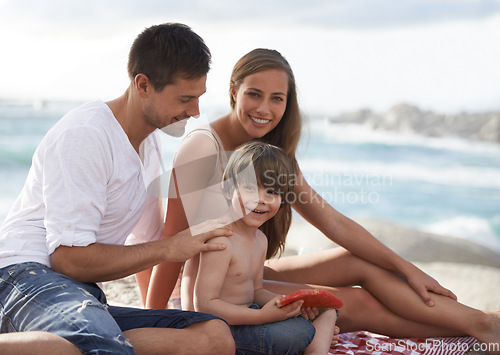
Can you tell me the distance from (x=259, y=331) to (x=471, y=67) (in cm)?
2168

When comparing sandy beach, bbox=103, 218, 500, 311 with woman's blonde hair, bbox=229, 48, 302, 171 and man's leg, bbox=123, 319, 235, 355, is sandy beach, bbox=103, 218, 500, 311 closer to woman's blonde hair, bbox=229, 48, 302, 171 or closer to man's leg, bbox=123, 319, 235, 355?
woman's blonde hair, bbox=229, 48, 302, 171

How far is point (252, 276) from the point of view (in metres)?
2.59

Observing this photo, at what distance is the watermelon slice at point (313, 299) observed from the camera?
2.33m

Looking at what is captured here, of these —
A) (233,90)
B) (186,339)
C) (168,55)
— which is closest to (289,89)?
(233,90)

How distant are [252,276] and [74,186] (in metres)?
0.91

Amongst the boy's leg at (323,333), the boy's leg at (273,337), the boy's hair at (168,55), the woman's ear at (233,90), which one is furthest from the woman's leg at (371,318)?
the boy's hair at (168,55)

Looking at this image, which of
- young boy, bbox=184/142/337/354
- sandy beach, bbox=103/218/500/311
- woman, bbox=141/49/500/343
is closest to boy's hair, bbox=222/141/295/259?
young boy, bbox=184/142/337/354

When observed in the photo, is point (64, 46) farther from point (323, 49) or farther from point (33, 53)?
point (323, 49)

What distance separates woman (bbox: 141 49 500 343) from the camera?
2717 millimetres

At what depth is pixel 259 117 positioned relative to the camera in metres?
2.92

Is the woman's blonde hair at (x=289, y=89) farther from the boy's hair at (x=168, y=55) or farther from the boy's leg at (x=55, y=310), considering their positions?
the boy's leg at (x=55, y=310)

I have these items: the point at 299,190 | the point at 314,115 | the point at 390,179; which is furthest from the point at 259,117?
the point at 314,115

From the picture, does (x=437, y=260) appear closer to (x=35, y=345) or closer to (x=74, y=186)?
(x=74, y=186)

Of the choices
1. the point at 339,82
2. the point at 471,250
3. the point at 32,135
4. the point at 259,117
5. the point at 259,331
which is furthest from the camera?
the point at 339,82
